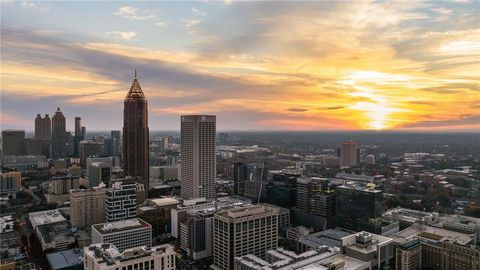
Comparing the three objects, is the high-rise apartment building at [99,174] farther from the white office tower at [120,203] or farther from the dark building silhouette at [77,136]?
the dark building silhouette at [77,136]

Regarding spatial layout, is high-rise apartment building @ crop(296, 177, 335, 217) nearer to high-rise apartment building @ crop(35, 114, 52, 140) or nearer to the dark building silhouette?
A: the dark building silhouette

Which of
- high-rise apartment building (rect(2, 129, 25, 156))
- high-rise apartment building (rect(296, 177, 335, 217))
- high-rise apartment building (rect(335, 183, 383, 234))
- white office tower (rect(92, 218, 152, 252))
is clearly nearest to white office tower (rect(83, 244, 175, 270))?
white office tower (rect(92, 218, 152, 252))

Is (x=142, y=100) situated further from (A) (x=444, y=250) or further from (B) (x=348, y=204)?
(A) (x=444, y=250)

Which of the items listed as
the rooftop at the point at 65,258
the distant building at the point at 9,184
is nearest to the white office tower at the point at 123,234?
the rooftop at the point at 65,258

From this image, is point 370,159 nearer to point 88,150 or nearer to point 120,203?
point 120,203

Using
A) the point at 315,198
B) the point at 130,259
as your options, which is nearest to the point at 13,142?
the point at 315,198

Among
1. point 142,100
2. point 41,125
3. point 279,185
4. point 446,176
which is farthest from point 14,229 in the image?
point 41,125
